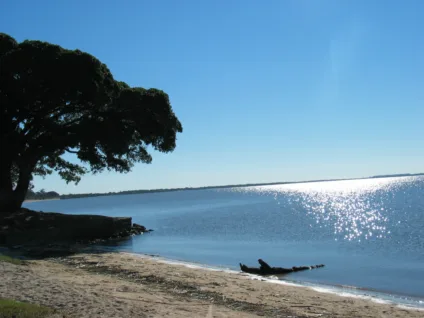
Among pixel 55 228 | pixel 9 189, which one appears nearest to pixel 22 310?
pixel 55 228

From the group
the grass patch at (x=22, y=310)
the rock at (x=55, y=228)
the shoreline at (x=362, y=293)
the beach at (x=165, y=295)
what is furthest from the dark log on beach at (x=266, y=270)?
the rock at (x=55, y=228)

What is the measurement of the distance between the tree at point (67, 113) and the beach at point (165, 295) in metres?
16.0

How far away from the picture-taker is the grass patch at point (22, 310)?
810cm

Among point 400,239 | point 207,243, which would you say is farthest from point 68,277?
point 400,239

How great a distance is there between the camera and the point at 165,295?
13.7 m

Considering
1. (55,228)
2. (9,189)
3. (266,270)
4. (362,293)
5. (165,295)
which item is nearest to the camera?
(165,295)

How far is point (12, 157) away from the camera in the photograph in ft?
110

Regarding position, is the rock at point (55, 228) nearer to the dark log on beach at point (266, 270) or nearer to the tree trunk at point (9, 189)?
the tree trunk at point (9, 189)

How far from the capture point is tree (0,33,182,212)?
103ft

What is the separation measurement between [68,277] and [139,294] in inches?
173

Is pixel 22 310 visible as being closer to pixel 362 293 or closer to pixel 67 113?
pixel 362 293

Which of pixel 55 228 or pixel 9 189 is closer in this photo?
pixel 55 228

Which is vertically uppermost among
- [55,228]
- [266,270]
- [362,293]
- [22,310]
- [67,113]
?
[67,113]

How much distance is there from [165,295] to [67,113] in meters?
25.7
